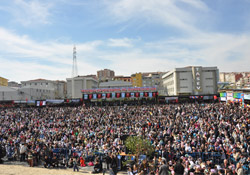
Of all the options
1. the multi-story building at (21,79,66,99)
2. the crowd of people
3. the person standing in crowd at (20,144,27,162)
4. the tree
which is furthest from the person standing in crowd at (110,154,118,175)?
the multi-story building at (21,79,66,99)

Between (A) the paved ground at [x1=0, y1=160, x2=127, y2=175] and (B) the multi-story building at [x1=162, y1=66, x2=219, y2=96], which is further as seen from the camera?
(B) the multi-story building at [x1=162, y1=66, x2=219, y2=96]

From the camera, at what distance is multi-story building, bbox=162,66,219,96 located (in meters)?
70.8

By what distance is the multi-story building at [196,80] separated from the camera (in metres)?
70.8

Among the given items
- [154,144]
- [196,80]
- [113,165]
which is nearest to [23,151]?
[113,165]

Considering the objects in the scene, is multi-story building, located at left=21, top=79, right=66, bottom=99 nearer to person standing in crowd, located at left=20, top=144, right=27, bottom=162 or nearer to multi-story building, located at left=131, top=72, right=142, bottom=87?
multi-story building, located at left=131, top=72, right=142, bottom=87

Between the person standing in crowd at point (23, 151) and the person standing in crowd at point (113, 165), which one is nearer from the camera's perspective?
the person standing in crowd at point (113, 165)

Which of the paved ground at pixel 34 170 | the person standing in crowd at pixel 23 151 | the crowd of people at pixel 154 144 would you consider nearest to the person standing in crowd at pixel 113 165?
the crowd of people at pixel 154 144

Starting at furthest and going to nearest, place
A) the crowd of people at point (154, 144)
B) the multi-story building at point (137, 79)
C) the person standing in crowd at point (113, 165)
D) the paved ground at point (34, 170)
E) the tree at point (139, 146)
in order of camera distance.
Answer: the multi-story building at point (137, 79)
the paved ground at point (34, 170)
the tree at point (139, 146)
the person standing in crowd at point (113, 165)
the crowd of people at point (154, 144)

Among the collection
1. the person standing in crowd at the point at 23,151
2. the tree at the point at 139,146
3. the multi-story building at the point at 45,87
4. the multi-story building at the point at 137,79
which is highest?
the multi-story building at the point at 137,79

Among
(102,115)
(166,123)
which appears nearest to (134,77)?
(102,115)

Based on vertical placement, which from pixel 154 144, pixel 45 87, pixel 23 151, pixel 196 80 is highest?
pixel 196 80

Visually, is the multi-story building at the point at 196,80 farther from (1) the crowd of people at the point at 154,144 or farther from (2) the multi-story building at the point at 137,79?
(1) the crowd of people at the point at 154,144

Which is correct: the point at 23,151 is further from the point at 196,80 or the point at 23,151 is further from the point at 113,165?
the point at 196,80

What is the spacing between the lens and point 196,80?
2790 inches
